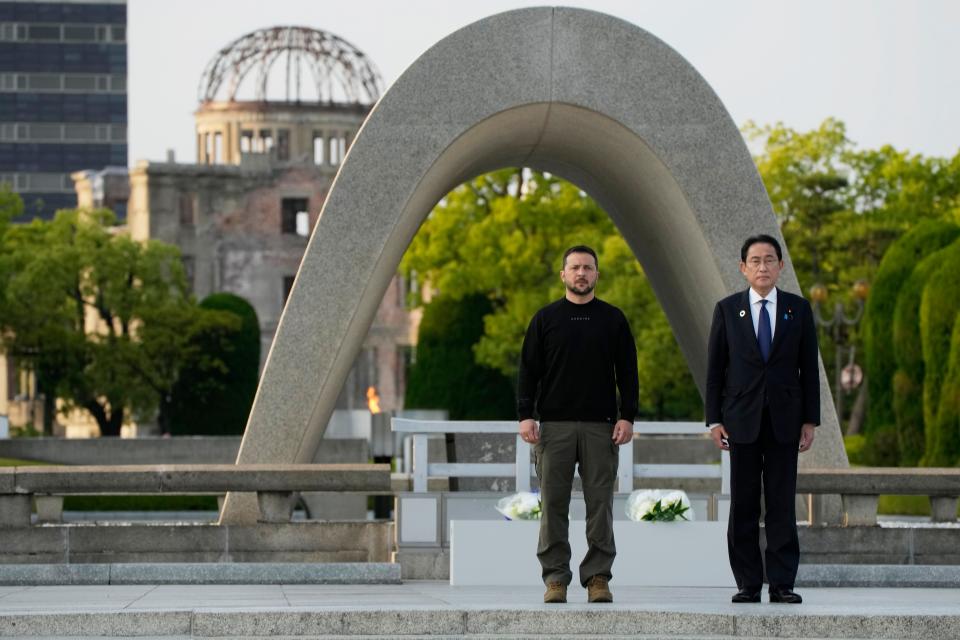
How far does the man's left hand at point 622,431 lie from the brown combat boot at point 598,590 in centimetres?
72

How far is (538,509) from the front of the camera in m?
11.7

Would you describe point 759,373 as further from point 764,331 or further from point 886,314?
point 886,314

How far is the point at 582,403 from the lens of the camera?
9906mm

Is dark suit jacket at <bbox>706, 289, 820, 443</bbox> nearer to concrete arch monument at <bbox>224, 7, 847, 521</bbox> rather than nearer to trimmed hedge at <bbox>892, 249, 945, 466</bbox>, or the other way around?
concrete arch monument at <bbox>224, 7, 847, 521</bbox>

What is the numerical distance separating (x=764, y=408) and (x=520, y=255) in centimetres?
3900

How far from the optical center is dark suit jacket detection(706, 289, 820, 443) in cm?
982

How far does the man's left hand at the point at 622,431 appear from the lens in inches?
389

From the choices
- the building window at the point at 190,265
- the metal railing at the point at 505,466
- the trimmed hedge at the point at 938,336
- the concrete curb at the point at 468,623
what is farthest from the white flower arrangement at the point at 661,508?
the building window at the point at 190,265

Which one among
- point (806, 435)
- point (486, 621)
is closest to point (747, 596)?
point (806, 435)

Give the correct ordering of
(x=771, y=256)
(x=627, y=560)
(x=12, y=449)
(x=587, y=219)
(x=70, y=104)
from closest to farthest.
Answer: (x=771, y=256) < (x=627, y=560) < (x=12, y=449) < (x=587, y=219) < (x=70, y=104)

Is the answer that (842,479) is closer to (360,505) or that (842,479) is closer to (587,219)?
(360,505)

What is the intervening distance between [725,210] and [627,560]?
462cm

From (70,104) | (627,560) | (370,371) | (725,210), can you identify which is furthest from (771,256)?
(70,104)

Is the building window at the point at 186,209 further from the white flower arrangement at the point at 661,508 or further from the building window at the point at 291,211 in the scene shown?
the white flower arrangement at the point at 661,508
